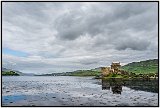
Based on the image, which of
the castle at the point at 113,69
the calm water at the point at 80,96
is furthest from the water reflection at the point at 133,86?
the castle at the point at 113,69

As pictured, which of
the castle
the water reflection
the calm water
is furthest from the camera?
the castle

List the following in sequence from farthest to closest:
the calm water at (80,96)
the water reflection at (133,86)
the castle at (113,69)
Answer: the castle at (113,69) < the water reflection at (133,86) < the calm water at (80,96)

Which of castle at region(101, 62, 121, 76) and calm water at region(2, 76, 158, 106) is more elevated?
castle at region(101, 62, 121, 76)

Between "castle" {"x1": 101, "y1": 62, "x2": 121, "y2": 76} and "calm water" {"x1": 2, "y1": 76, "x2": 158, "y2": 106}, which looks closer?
"calm water" {"x1": 2, "y1": 76, "x2": 158, "y2": 106}

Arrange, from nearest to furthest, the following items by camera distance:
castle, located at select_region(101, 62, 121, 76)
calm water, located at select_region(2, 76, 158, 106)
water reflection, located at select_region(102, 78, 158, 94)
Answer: calm water, located at select_region(2, 76, 158, 106)
water reflection, located at select_region(102, 78, 158, 94)
castle, located at select_region(101, 62, 121, 76)

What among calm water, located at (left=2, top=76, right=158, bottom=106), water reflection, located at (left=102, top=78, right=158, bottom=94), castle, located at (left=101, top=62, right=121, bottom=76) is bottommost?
calm water, located at (left=2, top=76, right=158, bottom=106)

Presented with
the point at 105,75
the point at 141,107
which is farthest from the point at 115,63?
the point at 141,107

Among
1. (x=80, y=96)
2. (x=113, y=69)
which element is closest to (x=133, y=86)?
(x=80, y=96)

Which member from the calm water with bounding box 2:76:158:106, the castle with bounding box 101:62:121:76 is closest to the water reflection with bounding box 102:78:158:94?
the calm water with bounding box 2:76:158:106

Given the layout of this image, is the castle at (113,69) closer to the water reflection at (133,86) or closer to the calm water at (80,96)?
the water reflection at (133,86)

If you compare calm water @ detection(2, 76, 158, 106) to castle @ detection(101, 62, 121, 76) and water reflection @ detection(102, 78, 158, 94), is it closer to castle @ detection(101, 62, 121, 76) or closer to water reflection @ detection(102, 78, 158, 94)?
water reflection @ detection(102, 78, 158, 94)

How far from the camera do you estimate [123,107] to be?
102ft

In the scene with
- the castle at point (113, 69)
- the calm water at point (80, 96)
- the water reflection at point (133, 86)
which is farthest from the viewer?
the castle at point (113, 69)

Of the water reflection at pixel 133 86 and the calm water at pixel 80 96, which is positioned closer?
the calm water at pixel 80 96
